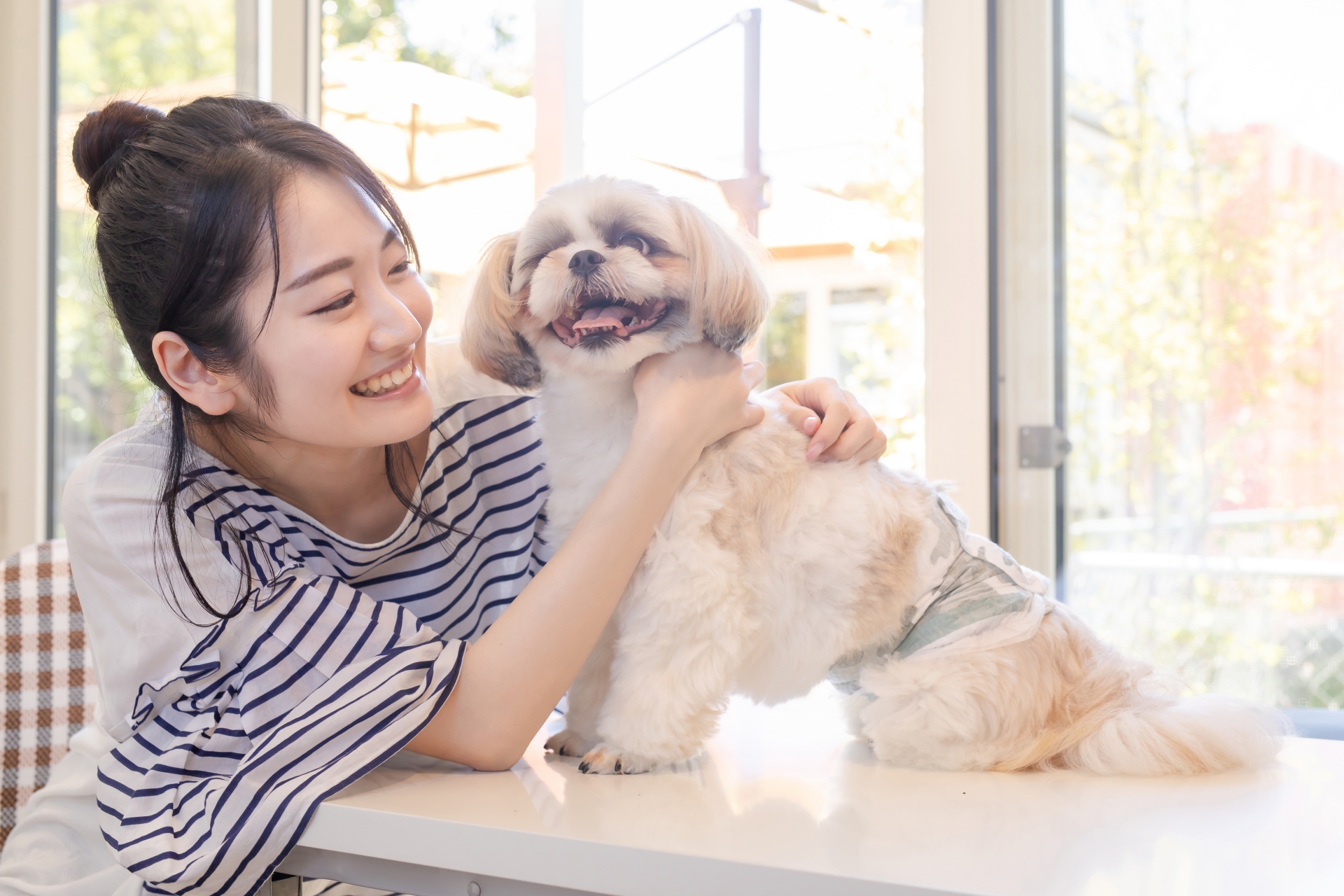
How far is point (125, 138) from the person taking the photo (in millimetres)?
1079

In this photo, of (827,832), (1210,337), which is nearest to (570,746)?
(827,832)

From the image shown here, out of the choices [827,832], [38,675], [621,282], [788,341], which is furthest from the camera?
[788,341]

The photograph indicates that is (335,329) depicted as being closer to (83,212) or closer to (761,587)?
(761,587)

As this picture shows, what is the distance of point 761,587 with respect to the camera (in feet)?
3.43

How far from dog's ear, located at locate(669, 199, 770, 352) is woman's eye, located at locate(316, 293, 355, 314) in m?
0.37

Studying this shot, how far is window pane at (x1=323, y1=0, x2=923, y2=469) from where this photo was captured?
1.84 metres

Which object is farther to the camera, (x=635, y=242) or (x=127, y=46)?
(x=127, y=46)

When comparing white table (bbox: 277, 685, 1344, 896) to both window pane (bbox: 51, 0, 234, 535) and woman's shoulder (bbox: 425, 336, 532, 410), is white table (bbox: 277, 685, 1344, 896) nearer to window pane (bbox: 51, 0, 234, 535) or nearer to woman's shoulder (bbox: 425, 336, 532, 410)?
woman's shoulder (bbox: 425, 336, 532, 410)

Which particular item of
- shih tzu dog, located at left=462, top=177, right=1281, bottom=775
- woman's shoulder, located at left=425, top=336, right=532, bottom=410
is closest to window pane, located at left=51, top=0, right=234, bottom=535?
woman's shoulder, located at left=425, top=336, right=532, bottom=410

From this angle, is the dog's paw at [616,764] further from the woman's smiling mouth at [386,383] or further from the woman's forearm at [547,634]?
the woman's smiling mouth at [386,383]

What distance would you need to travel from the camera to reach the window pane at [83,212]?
8.87 feet

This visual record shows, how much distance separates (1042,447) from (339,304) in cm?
124

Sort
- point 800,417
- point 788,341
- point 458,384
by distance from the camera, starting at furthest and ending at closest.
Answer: point 788,341
point 458,384
point 800,417

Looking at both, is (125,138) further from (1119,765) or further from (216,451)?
(1119,765)
